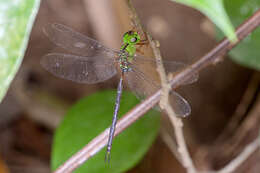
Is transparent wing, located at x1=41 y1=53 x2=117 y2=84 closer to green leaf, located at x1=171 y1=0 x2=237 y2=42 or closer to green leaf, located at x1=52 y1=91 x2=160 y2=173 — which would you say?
Answer: green leaf, located at x1=52 y1=91 x2=160 y2=173

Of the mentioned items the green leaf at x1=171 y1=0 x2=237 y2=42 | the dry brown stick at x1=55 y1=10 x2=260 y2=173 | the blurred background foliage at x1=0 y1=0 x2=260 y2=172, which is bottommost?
the blurred background foliage at x1=0 y1=0 x2=260 y2=172

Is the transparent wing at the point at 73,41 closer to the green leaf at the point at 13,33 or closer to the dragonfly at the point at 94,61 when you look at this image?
the dragonfly at the point at 94,61

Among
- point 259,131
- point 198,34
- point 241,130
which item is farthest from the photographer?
point 198,34

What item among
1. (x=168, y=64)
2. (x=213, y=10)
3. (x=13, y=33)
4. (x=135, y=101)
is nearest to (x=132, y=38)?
(x=168, y=64)

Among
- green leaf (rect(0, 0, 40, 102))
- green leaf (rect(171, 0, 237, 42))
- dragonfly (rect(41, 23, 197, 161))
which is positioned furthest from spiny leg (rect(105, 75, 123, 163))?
green leaf (rect(171, 0, 237, 42))

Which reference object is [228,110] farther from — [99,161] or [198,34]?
[99,161]

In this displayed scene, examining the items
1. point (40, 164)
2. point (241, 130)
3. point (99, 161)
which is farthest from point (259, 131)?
point (40, 164)

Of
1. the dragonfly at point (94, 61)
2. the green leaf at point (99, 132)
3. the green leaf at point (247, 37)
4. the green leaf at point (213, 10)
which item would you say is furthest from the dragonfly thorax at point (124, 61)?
the green leaf at point (213, 10)
